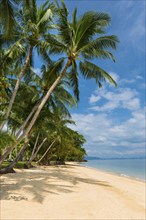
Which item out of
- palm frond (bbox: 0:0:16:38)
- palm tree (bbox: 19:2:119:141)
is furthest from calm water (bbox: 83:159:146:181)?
palm frond (bbox: 0:0:16:38)

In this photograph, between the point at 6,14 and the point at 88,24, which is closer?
the point at 6,14

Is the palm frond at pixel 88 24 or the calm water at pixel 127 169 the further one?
the calm water at pixel 127 169

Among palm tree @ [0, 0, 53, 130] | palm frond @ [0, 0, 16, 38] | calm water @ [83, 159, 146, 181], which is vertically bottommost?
calm water @ [83, 159, 146, 181]

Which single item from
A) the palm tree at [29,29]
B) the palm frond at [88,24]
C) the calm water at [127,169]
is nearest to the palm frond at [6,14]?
the palm tree at [29,29]

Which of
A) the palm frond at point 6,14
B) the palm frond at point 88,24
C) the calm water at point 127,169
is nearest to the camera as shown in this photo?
the palm frond at point 6,14

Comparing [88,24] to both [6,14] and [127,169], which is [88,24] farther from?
[127,169]

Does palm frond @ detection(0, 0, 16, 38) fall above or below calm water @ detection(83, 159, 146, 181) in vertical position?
above

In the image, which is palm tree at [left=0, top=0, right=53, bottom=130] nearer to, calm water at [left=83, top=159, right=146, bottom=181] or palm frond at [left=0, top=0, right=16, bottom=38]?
palm frond at [left=0, top=0, right=16, bottom=38]

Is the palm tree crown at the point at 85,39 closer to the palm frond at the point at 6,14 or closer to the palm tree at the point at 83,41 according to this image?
the palm tree at the point at 83,41

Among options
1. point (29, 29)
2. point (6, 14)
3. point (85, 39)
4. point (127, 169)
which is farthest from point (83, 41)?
point (127, 169)

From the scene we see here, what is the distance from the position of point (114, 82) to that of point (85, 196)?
598 cm

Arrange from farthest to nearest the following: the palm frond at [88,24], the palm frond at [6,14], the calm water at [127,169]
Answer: the calm water at [127,169]
the palm frond at [88,24]
the palm frond at [6,14]

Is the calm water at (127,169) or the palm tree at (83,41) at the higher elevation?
the palm tree at (83,41)

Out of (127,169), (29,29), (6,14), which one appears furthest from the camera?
(127,169)
